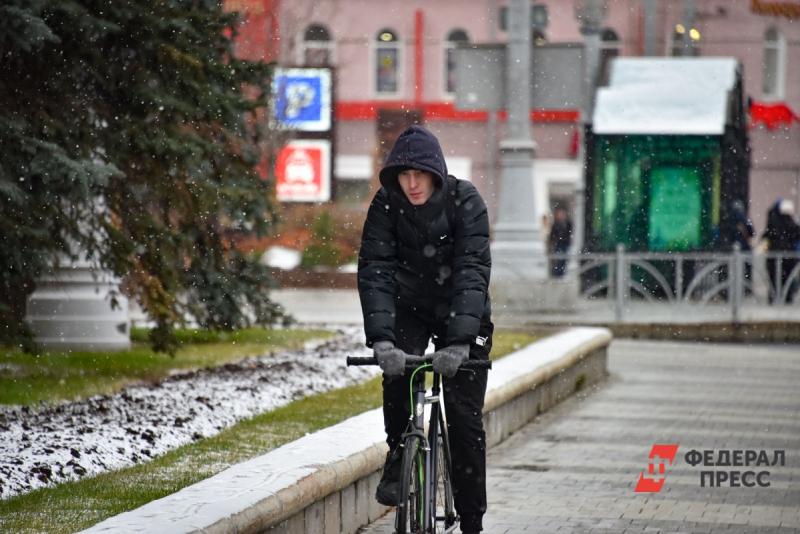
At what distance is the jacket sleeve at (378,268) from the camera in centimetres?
597

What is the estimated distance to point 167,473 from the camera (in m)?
7.34

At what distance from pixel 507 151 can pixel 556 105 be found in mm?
1554

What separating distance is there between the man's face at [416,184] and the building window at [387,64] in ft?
134

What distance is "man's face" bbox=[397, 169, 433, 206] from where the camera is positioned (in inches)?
240

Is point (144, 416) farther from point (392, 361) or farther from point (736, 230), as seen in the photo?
point (736, 230)

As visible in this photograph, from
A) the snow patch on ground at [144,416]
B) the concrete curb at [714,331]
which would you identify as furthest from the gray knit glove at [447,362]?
the concrete curb at [714,331]

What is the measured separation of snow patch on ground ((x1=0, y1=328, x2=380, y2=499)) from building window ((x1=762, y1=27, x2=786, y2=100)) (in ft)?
112

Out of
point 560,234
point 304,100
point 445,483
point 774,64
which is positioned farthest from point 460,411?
point 774,64

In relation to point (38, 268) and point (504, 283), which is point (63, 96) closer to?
point (38, 268)

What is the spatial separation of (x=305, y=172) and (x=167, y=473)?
73.1ft

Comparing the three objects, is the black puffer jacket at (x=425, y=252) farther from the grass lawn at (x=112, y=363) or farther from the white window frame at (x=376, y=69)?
the white window frame at (x=376, y=69)

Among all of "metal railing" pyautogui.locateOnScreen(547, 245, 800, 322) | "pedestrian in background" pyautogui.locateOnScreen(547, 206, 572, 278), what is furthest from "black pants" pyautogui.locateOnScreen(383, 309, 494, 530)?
"pedestrian in background" pyautogui.locateOnScreen(547, 206, 572, 278)

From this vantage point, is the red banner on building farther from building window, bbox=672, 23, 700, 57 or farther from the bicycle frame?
the bicycle frame

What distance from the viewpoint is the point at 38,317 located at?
1341 cm
